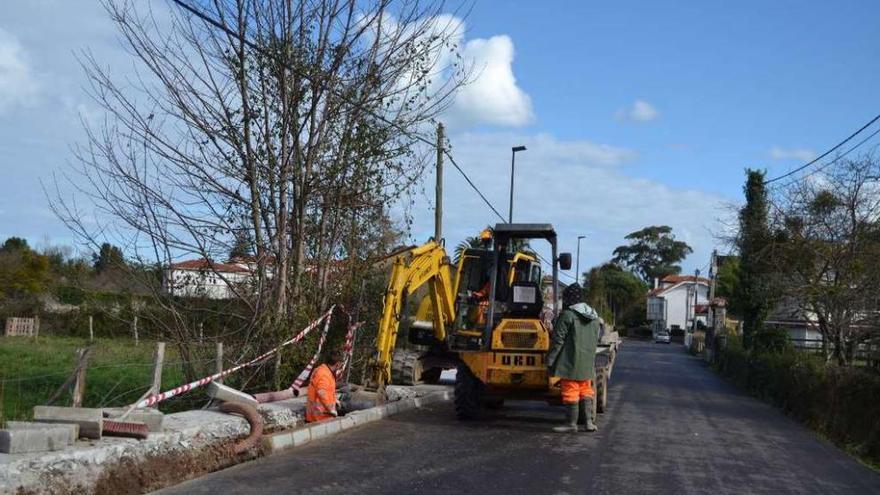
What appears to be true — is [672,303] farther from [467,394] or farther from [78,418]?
[78,418]

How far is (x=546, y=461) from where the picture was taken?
32.9 ft

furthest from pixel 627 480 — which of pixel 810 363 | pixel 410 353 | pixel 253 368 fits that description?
pixel 810 363

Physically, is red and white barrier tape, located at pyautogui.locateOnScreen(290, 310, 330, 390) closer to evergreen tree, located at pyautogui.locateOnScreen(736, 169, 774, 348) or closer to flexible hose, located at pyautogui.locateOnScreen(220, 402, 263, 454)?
flexible hose, located at pyautogui.locateOnScreen(220, 402, 263, 454)

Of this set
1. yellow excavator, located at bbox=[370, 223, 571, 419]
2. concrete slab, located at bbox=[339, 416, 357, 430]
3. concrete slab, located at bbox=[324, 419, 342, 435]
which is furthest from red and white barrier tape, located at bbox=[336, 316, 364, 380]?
concrete slab, located at bbox=[324, 419, 342, 435]

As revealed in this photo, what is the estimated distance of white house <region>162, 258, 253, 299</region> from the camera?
47.9 feet

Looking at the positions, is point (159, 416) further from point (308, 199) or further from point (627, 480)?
point (308, 199)

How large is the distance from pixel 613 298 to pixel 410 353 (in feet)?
303

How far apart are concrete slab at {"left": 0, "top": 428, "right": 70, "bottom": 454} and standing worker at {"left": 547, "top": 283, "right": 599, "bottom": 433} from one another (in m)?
6.65

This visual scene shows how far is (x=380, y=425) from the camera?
502 inches

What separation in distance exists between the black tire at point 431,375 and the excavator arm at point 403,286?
5.16 m

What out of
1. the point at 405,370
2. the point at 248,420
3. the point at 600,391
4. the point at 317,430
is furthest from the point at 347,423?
the point at 405,370

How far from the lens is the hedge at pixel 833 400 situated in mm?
16391

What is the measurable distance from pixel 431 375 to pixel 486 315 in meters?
6.13

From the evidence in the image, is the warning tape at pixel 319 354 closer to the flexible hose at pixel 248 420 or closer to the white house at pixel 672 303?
the flexible hose at pixel 248 420
